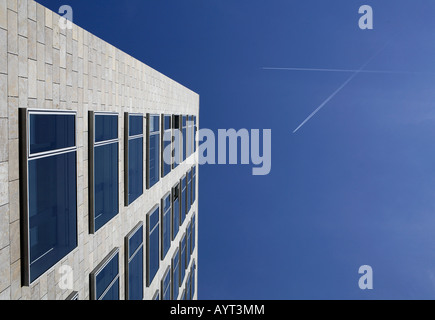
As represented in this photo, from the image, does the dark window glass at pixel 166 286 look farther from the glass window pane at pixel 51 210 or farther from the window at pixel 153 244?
the glass window pane at pixel 51 210

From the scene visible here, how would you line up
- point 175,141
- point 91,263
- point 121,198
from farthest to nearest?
point 175,141, point 121,198, point 91,263

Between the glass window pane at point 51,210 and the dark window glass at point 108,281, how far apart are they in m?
2.60

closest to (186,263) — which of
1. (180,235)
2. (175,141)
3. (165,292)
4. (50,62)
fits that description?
(180,235)

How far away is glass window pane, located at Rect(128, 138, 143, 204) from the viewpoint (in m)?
15.5

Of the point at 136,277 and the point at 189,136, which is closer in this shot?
the point at 136,277

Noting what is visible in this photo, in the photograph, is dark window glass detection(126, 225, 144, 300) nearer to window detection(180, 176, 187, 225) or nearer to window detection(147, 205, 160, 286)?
window detection(147, 205, 160, 286)

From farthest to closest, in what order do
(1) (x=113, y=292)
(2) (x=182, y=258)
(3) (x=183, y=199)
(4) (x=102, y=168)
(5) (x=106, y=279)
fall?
1. (2) (x=182, y=258)
2. (3) (x=183, y=199)
3. (1) (x=113, y=292)
4. (5) (x=106, y=279)
5. (4) (x=102, y=168)

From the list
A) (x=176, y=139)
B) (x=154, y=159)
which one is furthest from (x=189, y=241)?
(x=154, y=159)

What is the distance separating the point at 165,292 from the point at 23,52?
1956 centimetres

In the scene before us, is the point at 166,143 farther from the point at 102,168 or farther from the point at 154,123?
the point at 102,168

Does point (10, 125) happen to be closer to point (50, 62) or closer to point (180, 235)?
point (50, 62)

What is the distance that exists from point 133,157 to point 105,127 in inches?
140

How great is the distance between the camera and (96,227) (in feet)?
39.6

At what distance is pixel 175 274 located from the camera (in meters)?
27.1
